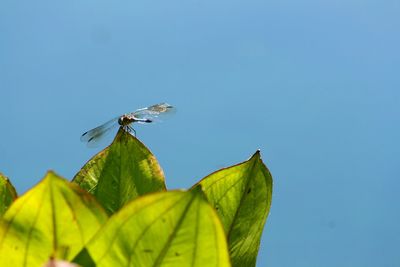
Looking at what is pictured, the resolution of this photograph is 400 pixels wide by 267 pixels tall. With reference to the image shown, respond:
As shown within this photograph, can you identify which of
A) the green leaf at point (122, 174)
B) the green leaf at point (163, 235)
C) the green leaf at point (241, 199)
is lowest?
the green leaf at point (163, 235)

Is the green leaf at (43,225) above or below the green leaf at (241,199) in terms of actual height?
below

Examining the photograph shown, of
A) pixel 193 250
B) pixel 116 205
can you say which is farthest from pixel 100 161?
pixel 193 250

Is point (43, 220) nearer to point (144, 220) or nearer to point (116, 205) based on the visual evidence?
point (144, 220)

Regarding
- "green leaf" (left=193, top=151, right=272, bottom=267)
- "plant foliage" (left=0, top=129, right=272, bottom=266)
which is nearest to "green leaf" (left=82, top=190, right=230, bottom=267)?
"plant foliage" (left=0, top=129, right=272, bottom=266)

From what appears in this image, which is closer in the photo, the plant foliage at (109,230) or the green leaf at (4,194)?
the plant foliage at (109,230)

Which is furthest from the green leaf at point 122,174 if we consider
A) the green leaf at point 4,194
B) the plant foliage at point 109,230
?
the plant foliage at point 109,230

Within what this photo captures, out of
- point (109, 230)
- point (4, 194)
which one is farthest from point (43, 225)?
point (4, 194)

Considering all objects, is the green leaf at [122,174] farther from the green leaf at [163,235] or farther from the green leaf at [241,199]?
the green leaf at [163,235]
